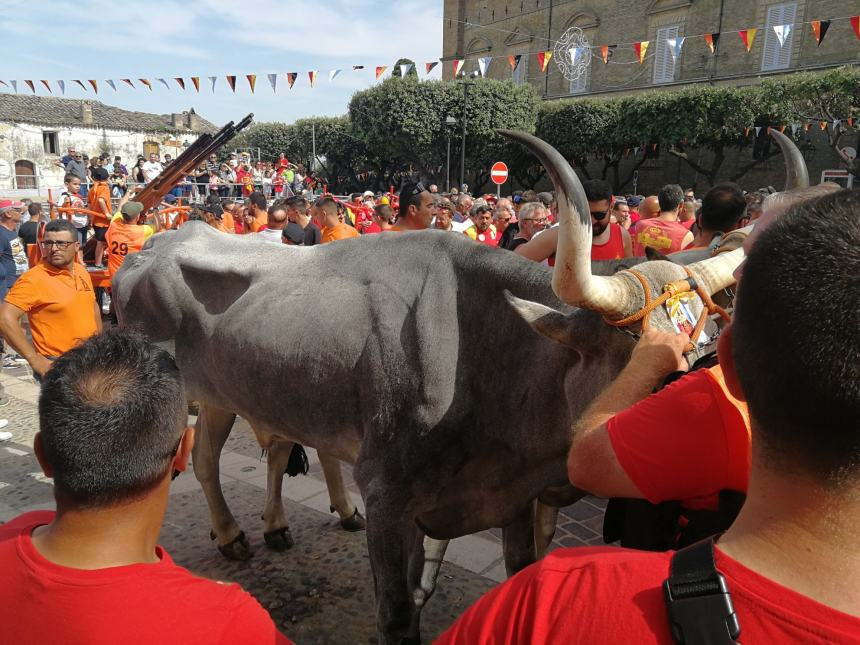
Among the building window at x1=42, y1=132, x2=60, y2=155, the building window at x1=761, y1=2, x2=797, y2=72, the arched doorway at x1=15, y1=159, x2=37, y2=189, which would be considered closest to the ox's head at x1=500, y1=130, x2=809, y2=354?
the building window at x1=761, y1=2, x2=797, y2=72

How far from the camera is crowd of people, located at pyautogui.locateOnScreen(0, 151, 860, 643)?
0.81 m

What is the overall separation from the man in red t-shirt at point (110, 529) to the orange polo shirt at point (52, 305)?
385cm

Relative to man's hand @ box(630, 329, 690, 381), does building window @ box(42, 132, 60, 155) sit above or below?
above

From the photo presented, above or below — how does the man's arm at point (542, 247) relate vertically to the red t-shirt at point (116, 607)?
above

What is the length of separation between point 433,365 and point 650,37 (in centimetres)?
3975

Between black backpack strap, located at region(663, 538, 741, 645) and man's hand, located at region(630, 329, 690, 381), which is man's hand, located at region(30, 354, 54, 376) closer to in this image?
man's hand, located at region(630, 329, 690, 381)

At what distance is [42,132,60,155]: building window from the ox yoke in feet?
→ 163

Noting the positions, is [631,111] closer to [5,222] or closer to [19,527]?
[5,222]

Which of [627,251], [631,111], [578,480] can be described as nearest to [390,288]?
[578,480]

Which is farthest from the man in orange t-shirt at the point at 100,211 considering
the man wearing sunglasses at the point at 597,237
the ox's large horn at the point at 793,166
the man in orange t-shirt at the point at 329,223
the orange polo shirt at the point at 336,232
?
the ox's large horn at the point at 793,166

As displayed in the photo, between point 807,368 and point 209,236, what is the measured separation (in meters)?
4.07

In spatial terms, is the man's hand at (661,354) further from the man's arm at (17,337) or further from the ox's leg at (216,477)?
the man's arm at (17,337)

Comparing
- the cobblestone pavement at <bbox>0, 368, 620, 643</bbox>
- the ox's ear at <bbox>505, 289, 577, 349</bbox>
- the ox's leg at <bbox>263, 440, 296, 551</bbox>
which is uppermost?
the ox's ear at <bbox>505, 289, 577, 349</bbox>

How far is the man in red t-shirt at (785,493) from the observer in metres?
0.79
